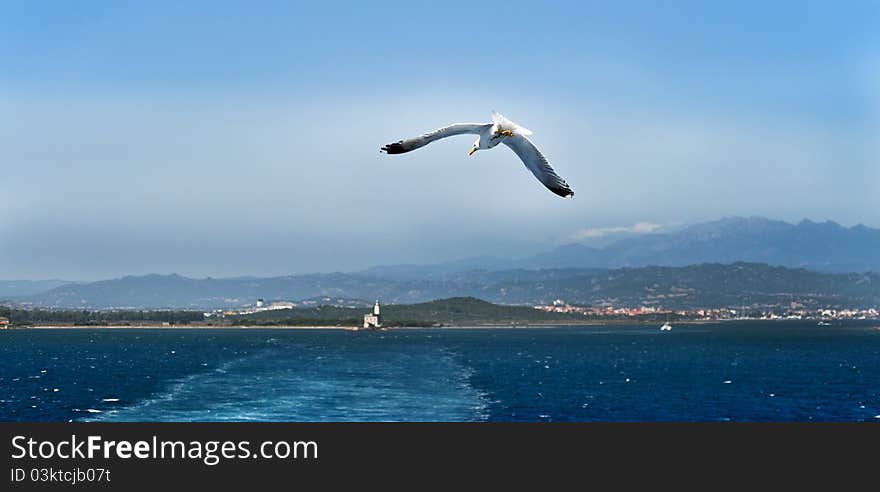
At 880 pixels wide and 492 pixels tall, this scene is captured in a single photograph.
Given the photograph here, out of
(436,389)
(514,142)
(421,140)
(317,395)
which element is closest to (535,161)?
(514,142)

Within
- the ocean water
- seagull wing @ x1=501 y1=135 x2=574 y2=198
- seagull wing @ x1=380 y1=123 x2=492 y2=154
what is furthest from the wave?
seagull wing @ x1=380 y1=123 x2=492 y2=154

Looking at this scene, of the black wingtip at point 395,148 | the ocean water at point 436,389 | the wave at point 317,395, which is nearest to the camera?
the black wingtip at point 395,148

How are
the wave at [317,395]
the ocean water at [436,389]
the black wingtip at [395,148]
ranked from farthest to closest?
the ocean water at [436,389] < the wave at [317,395] < the black wingtip at [395,148]

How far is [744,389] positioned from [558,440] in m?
52.0

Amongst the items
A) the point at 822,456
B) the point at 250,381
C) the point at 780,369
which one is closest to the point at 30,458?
the point at 822,456

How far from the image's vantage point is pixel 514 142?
874 inches

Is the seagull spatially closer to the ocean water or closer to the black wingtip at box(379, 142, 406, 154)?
the black wingtip at box(379, 142, 406, 154)

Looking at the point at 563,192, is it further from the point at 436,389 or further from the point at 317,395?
the point at 436,389

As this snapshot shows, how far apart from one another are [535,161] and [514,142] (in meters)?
0.65

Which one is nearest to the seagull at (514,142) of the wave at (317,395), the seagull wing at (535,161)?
the seagull wing at (535,161)

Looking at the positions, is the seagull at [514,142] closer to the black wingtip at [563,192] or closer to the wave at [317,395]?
the black wingtip at [563,192]

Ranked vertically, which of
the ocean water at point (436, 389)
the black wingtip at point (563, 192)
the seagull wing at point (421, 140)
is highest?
the seagull wing at point (421, 140)

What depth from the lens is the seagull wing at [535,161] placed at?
70.0ft

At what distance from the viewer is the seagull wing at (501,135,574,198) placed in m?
21.3
